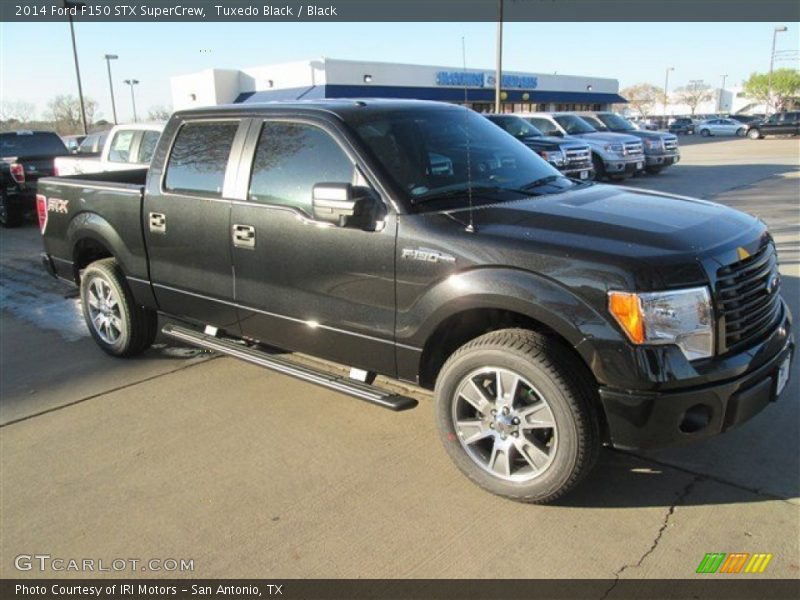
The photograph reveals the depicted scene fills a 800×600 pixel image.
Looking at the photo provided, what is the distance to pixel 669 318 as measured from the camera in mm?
2803

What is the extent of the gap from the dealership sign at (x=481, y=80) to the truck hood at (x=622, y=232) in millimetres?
39072

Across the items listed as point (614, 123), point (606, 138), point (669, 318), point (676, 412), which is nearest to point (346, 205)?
point (669, 318)

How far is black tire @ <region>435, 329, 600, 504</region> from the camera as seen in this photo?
2.99 metres

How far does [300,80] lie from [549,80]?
2222cm

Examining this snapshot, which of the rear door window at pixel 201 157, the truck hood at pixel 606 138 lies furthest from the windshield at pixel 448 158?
the truck hood at pixel 606 138

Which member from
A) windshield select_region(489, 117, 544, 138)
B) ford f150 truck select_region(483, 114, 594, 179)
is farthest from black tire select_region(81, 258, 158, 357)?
windshield select_region(489, 117, 544, 138)

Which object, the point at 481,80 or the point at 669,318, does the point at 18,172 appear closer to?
the point at 669,318

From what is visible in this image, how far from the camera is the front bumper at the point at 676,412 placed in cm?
283

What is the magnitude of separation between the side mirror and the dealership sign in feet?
129

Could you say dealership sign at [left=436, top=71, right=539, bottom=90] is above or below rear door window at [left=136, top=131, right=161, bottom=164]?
above

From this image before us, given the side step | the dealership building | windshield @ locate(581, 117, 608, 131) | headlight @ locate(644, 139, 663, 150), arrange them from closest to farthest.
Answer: the side step
headlight @ locate(644, 139, 663, 150)
windshield @ locate(581, 117, 608, 131)
the dealership building
